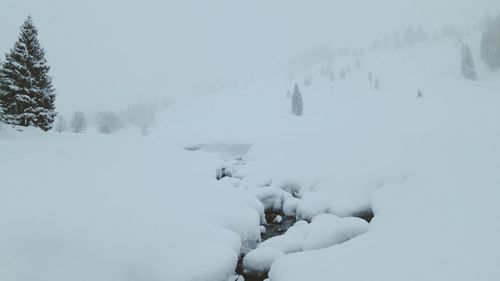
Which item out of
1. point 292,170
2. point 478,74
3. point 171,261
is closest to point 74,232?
point 171,261

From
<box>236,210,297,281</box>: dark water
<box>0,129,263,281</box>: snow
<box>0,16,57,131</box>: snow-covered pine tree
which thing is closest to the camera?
<box>0,129,263,281</box>: snow

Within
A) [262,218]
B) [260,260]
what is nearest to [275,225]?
[262,218]

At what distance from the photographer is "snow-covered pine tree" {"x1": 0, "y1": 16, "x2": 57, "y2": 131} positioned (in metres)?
24.6

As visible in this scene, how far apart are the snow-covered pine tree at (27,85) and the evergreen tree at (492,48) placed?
3571 inches

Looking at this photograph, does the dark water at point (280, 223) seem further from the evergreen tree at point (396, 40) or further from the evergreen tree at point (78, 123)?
the evergreen tree at point (396, 40)

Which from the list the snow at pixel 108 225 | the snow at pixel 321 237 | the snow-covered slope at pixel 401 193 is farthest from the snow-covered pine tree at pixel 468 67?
the snow at pixel 108 225

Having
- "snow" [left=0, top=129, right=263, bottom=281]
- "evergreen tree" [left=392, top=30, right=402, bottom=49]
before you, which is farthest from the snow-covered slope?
"evergreen tree" [left=392, top=30, right=402, bottom=49]

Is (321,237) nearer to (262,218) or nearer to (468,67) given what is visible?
(262,218)

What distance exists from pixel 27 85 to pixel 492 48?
93529 mm

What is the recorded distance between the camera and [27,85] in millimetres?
25453

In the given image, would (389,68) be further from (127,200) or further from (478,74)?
(127,200)

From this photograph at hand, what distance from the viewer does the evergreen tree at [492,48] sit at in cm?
7313

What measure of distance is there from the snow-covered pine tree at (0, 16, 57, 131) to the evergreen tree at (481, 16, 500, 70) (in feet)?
298

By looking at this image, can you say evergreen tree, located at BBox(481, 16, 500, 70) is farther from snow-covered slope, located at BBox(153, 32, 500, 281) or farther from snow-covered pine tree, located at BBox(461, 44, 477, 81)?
snow-covered slope, located at BBox(153, 32, 500, 281)
